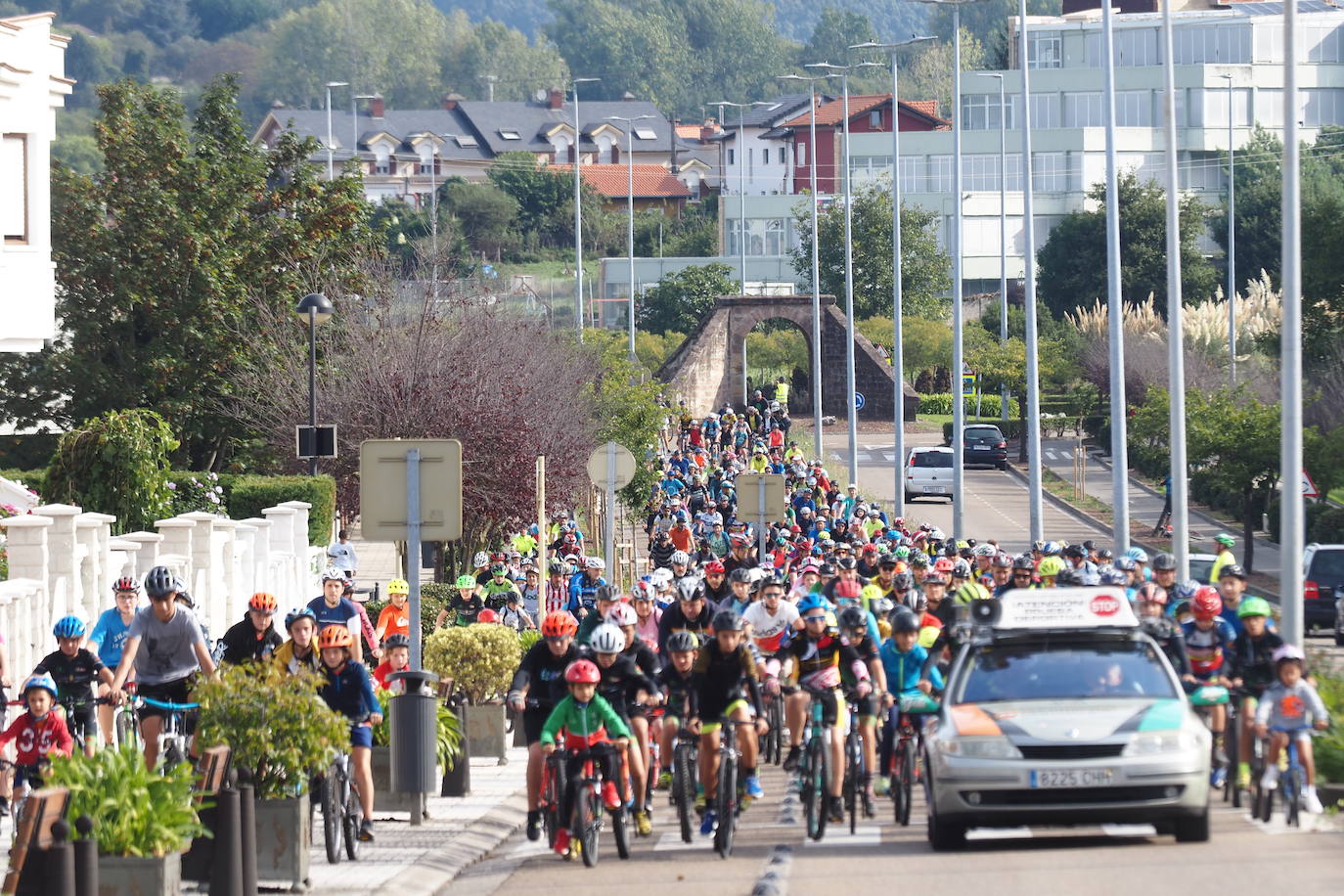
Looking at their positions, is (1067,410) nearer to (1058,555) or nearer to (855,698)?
(1058,555)

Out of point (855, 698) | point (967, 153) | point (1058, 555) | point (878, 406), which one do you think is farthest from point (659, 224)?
point (855, 698)

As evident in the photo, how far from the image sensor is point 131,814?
36.6 feet

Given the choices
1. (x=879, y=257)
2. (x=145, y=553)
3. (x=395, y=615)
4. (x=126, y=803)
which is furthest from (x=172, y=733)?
(x=879, y=257)

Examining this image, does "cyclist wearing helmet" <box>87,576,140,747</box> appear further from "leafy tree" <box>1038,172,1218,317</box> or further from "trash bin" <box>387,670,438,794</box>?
"leafy tree" <box>1038,172,1218,317</box>

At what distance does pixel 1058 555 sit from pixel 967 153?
82.9 metres

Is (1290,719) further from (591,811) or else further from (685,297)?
(685,297)

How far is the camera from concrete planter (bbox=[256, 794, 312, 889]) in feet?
42.0

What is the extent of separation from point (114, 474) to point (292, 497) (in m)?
4.98

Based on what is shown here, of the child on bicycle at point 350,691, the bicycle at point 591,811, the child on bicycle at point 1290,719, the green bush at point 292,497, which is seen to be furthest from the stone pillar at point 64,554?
the green bush at point 292,497

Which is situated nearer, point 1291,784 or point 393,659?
point 1291,784

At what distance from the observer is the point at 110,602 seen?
21562mm

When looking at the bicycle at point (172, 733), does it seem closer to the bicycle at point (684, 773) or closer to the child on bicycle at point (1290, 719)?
the bicycle at point (684, 773)

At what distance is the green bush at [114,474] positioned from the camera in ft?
98.0

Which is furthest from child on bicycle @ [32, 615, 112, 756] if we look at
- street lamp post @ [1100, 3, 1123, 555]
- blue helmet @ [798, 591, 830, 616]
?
street lamp post @ [1100, 3, 1123, 555]
